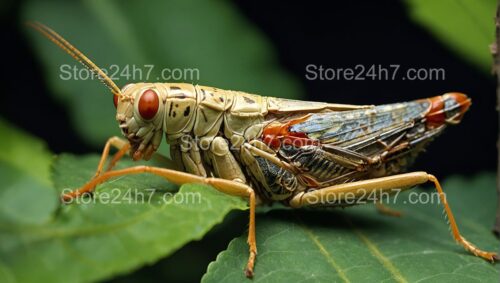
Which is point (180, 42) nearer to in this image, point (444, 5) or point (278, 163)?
point (278, 163)

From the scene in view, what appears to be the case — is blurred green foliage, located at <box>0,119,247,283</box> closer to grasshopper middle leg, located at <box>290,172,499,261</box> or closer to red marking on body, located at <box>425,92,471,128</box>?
grasshopper middle leg, located at <box>290,172,499,261</box>

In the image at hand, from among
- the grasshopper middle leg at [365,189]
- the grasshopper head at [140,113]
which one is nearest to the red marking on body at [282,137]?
the grasshopper middle leg at [365,189]

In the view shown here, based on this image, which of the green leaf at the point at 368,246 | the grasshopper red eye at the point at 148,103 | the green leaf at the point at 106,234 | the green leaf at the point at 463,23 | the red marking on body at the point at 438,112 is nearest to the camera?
the green leaf at the point at 106,234

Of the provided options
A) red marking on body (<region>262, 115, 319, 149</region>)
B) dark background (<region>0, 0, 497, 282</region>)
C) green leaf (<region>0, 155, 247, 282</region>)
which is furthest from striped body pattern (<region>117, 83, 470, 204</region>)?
dark background (<region>0, 0, 497, 282</region>)

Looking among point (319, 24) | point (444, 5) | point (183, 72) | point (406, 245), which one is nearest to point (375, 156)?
point (406, 245)

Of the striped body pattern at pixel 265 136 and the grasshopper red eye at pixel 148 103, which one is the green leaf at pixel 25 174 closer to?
the striped body pattern at pixel 265 136

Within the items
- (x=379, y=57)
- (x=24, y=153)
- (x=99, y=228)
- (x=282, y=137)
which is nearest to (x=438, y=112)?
(x=282, y=137)
